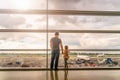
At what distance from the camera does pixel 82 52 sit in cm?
801

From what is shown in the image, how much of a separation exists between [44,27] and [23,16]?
2.43 feet

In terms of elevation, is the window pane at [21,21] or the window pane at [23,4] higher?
the window pane at [23,4]

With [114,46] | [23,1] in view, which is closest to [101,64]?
[114,46]

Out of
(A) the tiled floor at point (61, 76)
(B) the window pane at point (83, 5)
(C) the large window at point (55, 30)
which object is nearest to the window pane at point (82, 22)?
(C) the large window at point (55, 30)

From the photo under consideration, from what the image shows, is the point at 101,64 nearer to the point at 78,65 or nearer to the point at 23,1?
the point at 78,65

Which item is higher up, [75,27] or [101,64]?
[75,27]

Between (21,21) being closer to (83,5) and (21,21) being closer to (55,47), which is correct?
(55,47)

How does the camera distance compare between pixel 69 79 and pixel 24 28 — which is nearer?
pixel 69 79

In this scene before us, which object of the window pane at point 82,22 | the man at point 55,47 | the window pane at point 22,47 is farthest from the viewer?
the window pane at point 82,22

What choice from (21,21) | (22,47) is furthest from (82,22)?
(22,47)

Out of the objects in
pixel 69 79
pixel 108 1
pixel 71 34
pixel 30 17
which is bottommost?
pixel 69 79

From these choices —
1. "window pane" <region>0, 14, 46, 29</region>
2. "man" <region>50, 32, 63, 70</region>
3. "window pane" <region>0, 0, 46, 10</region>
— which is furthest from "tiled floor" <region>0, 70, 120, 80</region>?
"window pane" <region>0, 0, 46, 10</region>

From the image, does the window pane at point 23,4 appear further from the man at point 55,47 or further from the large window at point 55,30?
the man at point 55,47

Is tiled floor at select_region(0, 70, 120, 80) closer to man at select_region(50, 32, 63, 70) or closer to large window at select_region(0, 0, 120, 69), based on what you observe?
man at select_region(50, 32, 63, 70)
